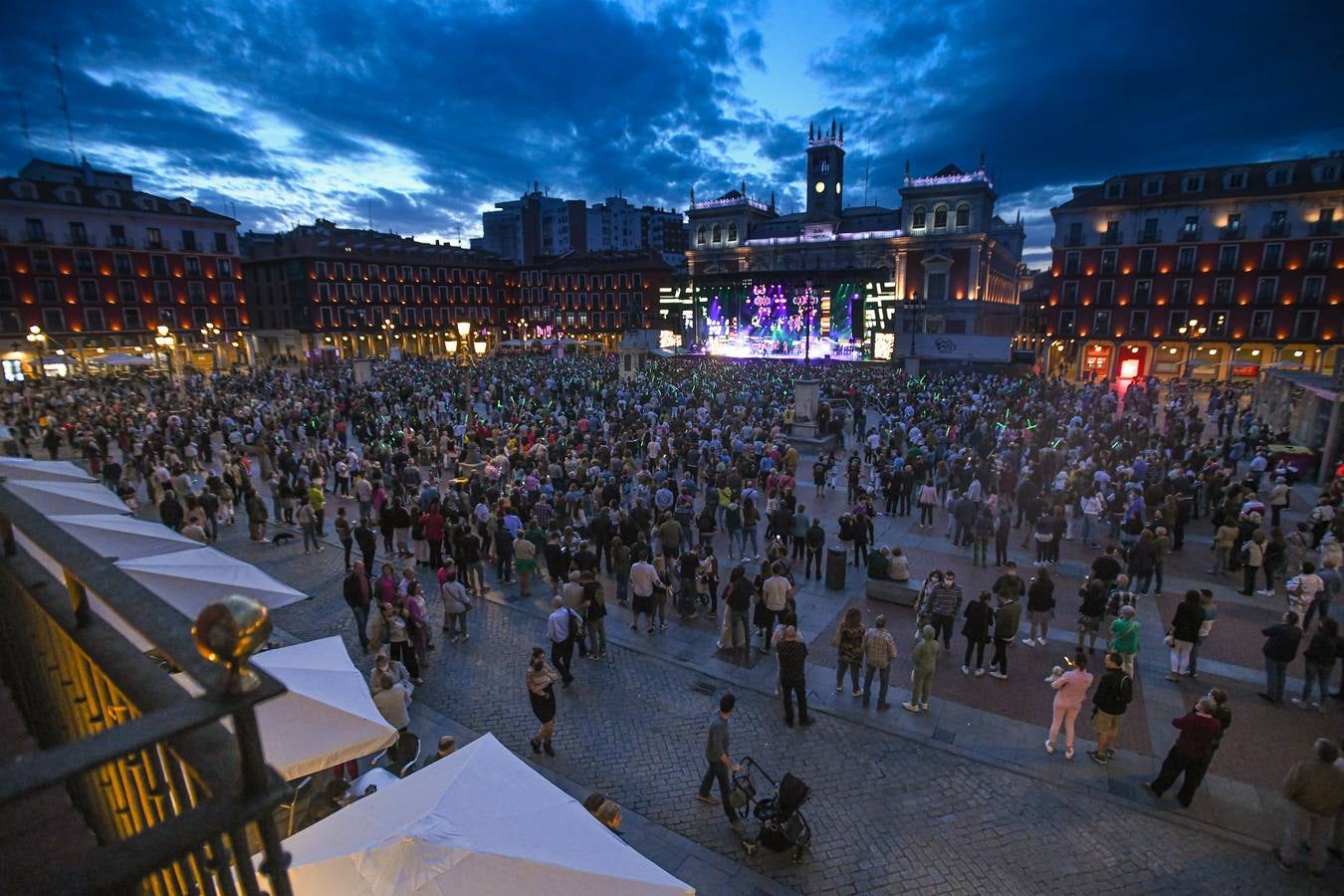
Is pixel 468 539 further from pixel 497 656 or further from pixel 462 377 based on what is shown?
pixel 462 377

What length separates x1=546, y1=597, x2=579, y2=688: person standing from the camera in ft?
29.7

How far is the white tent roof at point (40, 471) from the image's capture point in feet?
34.7

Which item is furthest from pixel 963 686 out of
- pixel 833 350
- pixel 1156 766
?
pixel 833 350

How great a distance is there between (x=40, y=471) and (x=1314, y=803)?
1792 centimetres

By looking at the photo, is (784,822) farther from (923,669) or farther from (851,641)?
(923,669)

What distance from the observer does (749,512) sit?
13.3m

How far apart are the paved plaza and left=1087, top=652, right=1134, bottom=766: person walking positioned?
237 mm

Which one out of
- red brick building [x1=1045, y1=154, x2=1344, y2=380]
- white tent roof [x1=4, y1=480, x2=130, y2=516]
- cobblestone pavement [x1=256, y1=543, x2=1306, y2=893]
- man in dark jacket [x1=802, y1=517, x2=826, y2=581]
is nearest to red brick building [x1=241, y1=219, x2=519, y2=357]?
white tent roof [x1=4, y1=480, x2=130, y2=516]

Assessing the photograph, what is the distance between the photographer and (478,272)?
82.1 m

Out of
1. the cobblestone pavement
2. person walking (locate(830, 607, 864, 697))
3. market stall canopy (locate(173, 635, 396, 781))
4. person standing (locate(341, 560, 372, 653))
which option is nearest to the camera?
market stall canopy (locate(173, 635, 396, 781))

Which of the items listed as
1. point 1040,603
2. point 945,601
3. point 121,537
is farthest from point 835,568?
point 121,537

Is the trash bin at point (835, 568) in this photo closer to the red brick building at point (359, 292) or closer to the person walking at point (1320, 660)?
the person walking at point (1320, 660)

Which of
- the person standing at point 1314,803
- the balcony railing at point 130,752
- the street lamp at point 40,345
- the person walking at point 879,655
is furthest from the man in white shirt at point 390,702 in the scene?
the street lamp at point 40,345

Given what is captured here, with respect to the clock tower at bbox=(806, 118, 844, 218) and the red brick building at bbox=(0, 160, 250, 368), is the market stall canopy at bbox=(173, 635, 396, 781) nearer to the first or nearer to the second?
the red brick building at bbox=(0, 160, 250, 368)
